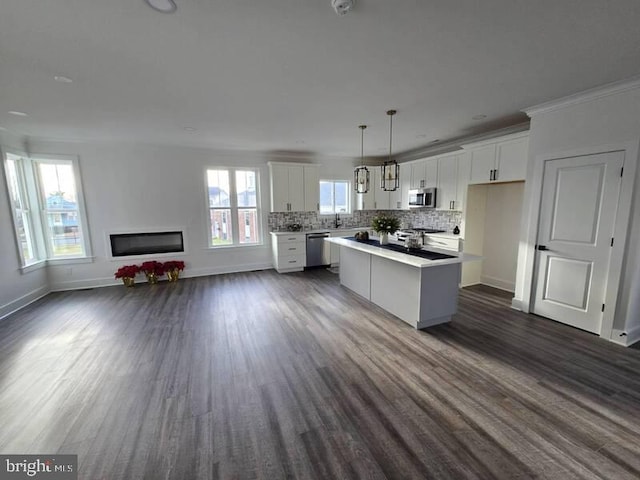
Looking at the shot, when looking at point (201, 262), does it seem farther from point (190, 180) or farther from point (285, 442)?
point (285, 442)

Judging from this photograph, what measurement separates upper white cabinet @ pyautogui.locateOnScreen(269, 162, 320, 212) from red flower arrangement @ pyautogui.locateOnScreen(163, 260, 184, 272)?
7.15 feet

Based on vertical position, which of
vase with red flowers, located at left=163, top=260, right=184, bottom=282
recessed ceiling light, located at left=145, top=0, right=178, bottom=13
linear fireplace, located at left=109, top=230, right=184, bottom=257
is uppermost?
recessed ceiling light, located at left=145, top=0, right=178, bottom=13

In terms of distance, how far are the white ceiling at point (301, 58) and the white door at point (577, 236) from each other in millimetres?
894

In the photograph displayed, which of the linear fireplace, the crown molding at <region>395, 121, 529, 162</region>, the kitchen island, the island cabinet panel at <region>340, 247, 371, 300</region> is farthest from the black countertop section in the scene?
the linear fireplace

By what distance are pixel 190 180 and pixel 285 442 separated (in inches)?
201

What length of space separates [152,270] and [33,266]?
1.63 meters

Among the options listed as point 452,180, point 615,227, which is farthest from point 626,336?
point 452,180

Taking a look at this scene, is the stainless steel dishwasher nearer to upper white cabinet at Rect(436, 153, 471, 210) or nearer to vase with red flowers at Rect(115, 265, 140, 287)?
upper white cabinet at Rect(436, 153, 471, 210)

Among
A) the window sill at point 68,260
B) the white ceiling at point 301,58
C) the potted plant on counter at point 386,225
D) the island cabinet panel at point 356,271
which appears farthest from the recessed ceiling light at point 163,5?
the window sill at point 68,260

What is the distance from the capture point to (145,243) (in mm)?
5297

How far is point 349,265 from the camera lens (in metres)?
4.57

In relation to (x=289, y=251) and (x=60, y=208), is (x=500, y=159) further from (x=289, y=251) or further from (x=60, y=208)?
(x=60, y=208)

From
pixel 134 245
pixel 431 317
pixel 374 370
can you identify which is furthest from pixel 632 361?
pixel 134 245

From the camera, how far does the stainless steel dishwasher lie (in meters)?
6.04
